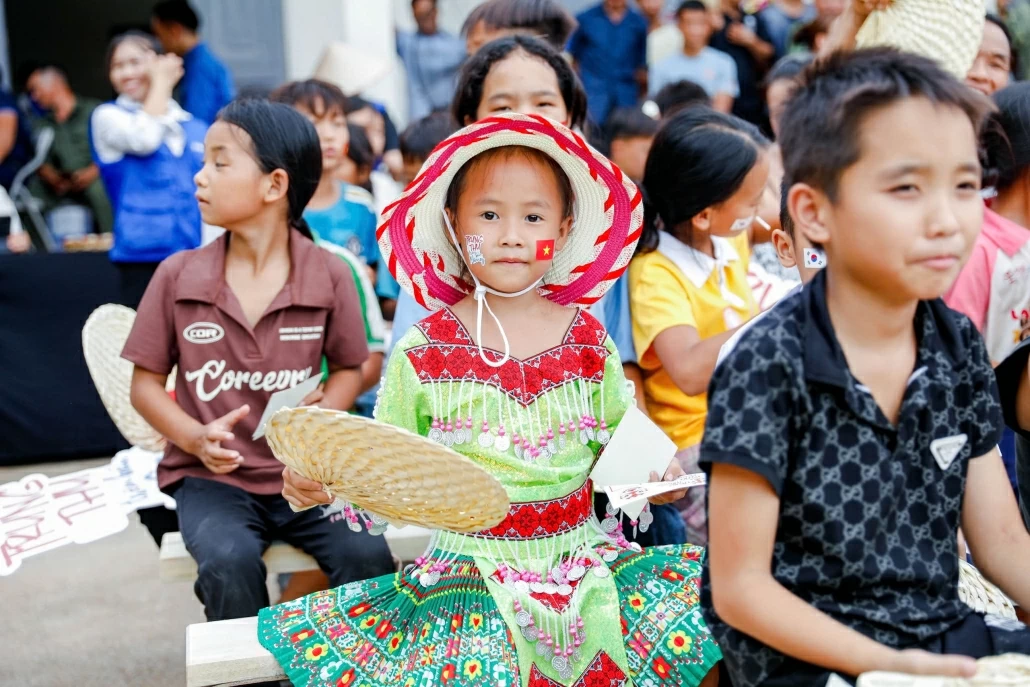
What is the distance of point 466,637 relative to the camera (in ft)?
6.18

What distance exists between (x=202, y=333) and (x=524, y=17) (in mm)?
1584

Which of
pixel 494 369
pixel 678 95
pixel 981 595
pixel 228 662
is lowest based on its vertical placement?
pixel 228 662

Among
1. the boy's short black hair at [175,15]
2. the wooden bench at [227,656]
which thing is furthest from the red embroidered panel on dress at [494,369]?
the boy's short black hair at [175,15]

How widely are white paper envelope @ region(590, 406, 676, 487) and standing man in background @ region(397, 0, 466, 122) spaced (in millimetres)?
5414

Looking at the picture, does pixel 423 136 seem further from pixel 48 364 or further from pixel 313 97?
pixel 48 364

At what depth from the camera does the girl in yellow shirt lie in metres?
2.57

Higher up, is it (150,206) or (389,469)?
(150,206)

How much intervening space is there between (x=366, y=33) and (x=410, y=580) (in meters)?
5.85

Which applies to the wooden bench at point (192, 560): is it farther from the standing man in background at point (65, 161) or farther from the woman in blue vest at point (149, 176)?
the standing man in background at point (65, 161)

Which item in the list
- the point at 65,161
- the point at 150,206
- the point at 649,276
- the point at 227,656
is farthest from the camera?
the point at 65,161

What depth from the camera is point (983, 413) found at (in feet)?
4.92

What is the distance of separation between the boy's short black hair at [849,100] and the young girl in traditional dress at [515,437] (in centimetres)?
74

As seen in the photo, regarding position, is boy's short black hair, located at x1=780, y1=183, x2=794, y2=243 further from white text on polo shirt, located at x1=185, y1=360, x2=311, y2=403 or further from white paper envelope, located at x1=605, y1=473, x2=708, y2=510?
white text on polo shirt, located at x1=185, y1=360, x2=311, y2=403

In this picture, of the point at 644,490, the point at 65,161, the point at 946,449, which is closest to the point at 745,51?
the point at 65,161
